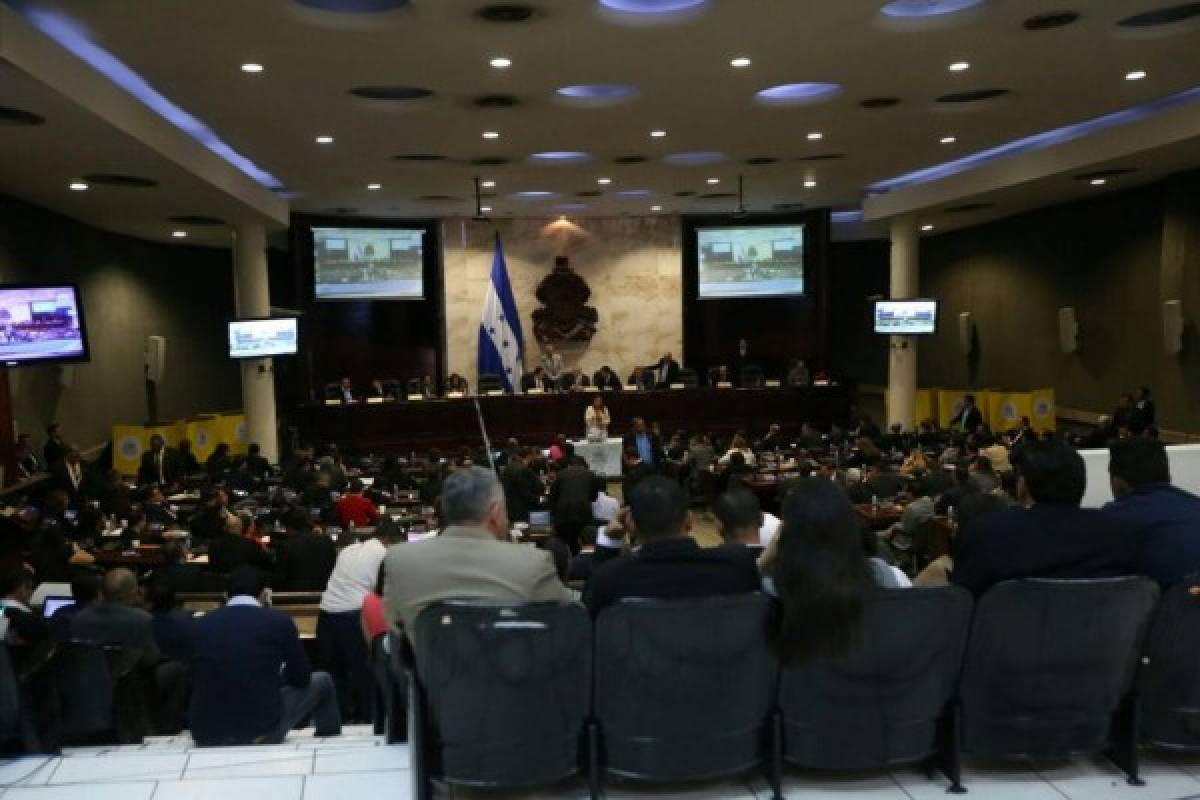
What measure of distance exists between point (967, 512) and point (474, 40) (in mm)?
5585

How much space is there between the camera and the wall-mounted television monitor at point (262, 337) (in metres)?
15.7

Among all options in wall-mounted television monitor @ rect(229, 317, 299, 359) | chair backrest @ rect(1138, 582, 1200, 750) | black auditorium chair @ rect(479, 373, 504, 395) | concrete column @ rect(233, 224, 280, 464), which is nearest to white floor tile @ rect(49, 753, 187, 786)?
chair backrest @ rect(1138, 582, 1200, 750)

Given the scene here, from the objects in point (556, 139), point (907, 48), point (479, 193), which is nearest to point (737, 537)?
point (907, 48)

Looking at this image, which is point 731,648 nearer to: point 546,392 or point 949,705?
point 949,705

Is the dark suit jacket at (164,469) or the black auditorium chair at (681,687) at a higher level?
the black auditorium chair at (681,687)

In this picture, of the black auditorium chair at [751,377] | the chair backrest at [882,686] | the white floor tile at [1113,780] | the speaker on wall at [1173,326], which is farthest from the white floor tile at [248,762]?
the black auditorium chair at [751,377]

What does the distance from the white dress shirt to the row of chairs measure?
2964 mm

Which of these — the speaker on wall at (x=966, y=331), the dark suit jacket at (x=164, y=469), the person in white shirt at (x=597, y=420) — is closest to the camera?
the dark suit jacket at (x=164, y=469)

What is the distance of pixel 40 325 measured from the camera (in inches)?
409

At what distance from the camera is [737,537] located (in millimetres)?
4641

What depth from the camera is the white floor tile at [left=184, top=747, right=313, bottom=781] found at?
3.79 m

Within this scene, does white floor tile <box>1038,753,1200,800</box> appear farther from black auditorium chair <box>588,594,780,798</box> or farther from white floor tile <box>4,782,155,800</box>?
white floor tile <box>4,782,155,800</box>

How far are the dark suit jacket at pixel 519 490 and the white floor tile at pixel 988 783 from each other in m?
7.62

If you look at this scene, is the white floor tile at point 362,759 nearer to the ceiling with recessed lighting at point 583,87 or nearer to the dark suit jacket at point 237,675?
the dark suit jacket at point 237,675
